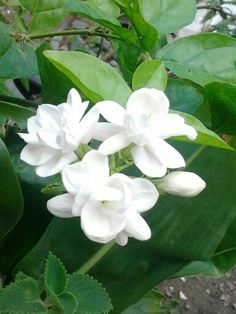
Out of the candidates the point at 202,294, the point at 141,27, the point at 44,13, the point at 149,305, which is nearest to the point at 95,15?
the point at 141,27

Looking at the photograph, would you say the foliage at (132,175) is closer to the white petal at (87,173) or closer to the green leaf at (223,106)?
the green leaf at (223,106)

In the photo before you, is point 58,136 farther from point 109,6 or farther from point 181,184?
point 109,6

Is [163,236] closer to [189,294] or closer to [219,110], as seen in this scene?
[219,110]

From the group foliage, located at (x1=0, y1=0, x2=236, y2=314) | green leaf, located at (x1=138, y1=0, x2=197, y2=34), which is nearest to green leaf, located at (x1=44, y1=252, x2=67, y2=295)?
foliage, located at (x1=0, y1=0, x2=236, y2=314)

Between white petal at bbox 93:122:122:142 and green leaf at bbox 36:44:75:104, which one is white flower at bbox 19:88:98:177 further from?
green leaf at bbox 36:44:75:104

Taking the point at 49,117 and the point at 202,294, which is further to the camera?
the point at 202,294

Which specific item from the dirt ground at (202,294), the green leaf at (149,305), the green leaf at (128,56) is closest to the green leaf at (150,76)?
the green leaf at (128,56)
